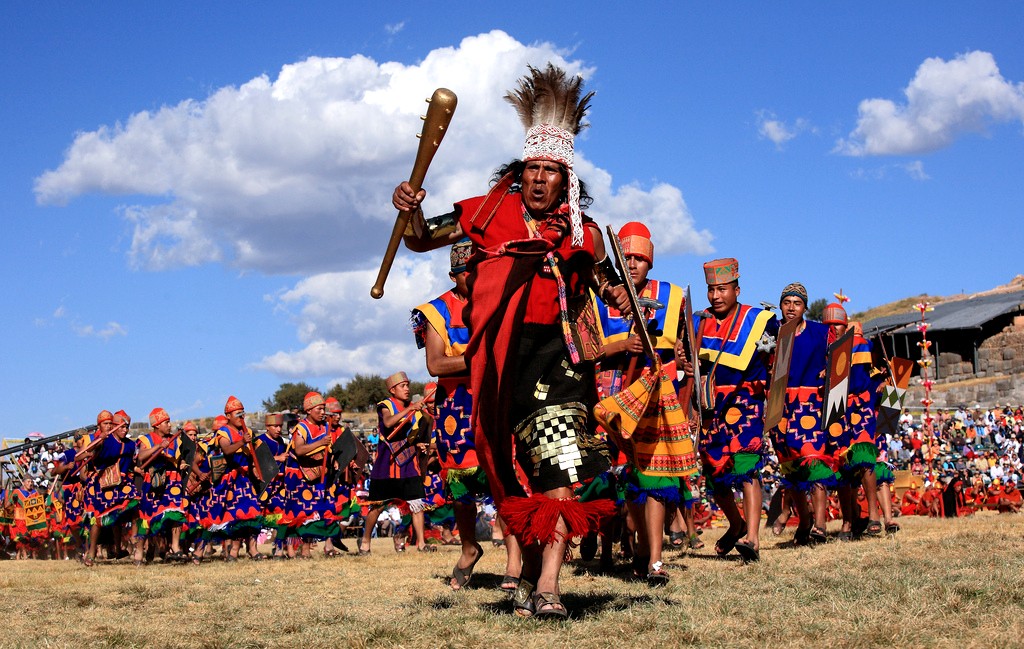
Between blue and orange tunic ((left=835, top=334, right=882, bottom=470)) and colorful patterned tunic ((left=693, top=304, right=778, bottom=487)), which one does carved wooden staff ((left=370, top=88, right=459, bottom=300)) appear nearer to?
colorful patterned tunic ((left=693, top=304, right=778, bottom=487))

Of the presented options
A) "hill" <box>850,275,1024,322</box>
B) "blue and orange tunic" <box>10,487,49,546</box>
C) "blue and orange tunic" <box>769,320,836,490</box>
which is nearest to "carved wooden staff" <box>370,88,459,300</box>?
"blue and orange tunic" <box>769,320,836,490</box>

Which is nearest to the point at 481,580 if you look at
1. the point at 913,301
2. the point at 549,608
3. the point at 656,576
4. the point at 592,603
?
the point at 656,576

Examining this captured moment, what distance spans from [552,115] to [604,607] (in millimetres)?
2564

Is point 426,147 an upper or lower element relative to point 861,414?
upper

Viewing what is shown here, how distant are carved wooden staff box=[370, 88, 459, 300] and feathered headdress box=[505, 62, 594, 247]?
63 cm

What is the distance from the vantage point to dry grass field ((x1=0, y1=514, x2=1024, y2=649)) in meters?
4.76

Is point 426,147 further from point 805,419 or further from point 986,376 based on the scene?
point 986,376

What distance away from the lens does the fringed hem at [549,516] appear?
209 inches

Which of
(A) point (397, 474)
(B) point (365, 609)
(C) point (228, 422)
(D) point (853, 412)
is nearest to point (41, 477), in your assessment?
(C) point (228, 422)

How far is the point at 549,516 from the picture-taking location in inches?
209

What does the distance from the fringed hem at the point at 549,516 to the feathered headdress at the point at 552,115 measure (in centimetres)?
146

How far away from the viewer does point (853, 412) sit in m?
11.6

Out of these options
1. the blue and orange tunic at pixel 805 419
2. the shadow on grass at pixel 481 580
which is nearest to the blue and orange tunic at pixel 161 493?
the shadow on grass at pixel 481 580

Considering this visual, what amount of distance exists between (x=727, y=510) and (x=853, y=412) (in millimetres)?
3136
